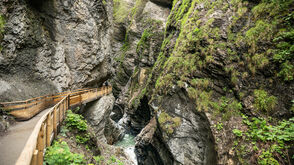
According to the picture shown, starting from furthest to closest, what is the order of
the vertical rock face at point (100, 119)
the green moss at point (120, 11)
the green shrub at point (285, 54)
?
1. the green moss at point (120, 11)
2. the vertical rock face at point (100, 119)
3. the green shrub at point (285, 54)

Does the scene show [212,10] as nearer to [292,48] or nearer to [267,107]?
[292,48]

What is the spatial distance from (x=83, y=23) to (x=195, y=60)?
10.9 meters

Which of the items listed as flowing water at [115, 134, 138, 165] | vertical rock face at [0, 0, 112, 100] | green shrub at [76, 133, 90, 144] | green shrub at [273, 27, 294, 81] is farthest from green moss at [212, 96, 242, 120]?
vertical rock face at [0, 0, 112, 100]

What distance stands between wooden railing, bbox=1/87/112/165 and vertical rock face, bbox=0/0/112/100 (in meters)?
1.80

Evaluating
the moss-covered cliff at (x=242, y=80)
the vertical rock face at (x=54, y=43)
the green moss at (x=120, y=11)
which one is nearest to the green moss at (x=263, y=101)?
the moss-covered cliff at (x=242, y=80)

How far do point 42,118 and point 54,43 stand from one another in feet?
32.4

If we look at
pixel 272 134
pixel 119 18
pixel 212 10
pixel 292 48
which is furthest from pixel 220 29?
pixel 119 18

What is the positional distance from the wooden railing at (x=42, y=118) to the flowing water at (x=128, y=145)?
6864 mm

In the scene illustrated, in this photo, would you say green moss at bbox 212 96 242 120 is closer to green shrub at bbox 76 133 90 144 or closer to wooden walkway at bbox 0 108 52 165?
green shrub at bbox 76 133 90 144

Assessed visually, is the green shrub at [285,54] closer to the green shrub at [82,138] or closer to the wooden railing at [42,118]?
the wooden railing at [42,118]

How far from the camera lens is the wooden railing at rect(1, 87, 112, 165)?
2.00m

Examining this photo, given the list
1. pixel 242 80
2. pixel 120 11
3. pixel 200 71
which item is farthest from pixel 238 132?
pixel 120 11

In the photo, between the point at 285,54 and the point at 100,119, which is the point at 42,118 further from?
the point at 100,119

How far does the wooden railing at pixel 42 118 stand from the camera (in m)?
2.00
